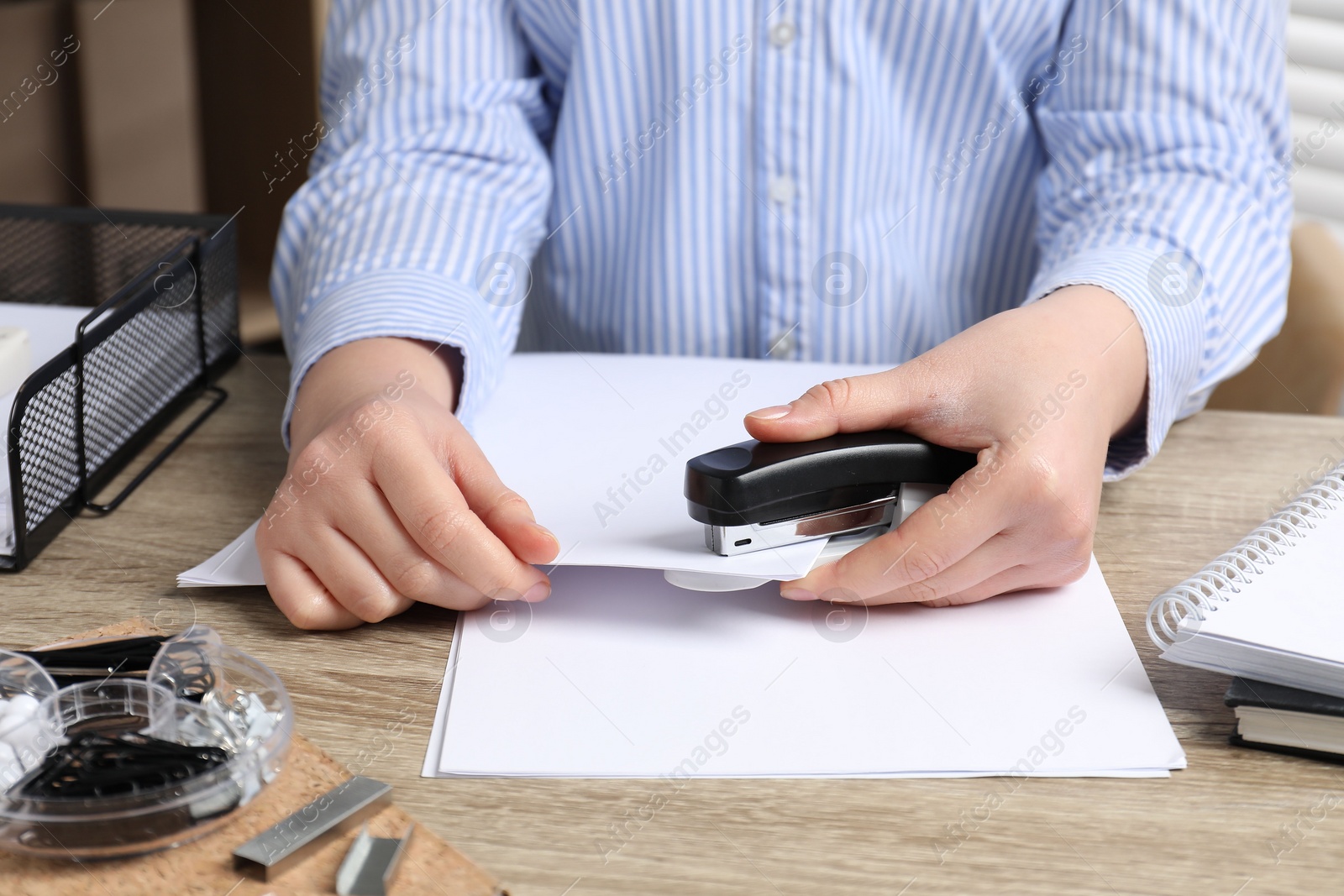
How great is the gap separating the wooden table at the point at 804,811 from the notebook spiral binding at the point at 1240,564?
0.07 ft

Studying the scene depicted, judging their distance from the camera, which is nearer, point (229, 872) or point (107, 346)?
point (229, 872)

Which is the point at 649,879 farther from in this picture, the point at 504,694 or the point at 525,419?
the point at 525,419

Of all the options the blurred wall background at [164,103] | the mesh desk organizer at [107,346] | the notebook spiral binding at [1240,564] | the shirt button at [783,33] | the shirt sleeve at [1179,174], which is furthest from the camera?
the blurred wall background at [164,103]

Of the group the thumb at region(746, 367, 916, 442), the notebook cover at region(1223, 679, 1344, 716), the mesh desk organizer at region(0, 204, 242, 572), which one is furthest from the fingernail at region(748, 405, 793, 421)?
the mesh desk organizer at region(0, 204, 242, 572)

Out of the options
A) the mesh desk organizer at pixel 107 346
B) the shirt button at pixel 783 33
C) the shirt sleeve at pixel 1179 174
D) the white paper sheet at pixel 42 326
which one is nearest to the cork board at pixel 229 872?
the mesh desk organizer at pixel 107 346

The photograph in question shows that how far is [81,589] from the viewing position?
0.54 metres

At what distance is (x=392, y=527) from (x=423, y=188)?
350 millimetres

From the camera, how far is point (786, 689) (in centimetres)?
46

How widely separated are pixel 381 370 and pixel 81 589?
0.19m

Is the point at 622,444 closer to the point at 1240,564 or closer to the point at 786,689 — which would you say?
the point at 786,689

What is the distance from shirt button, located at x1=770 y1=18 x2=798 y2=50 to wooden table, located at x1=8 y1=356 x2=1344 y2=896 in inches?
20.7

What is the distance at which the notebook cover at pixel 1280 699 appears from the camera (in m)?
0.42

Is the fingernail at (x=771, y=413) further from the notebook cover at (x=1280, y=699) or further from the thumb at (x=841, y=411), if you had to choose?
the notebook cover at (x=1280, y=699)

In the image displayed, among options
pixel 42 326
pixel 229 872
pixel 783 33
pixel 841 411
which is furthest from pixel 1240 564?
pixel 42 326
